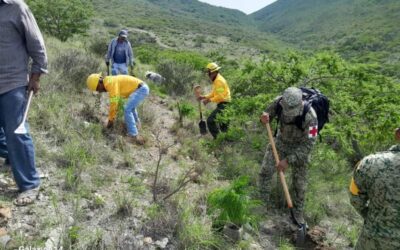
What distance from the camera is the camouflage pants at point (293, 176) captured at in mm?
4969

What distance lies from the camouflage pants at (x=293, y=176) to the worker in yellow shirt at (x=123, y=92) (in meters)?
1.99

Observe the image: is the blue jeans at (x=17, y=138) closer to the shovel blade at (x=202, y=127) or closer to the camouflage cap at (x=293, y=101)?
the camouflage cap at (x=293, y=101)

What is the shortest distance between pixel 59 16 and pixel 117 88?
10909 millimetres

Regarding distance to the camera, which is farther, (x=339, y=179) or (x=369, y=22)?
(x=369, y=22)

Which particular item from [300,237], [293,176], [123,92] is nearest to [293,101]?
[293,176]

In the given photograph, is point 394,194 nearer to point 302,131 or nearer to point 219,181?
point 302,131

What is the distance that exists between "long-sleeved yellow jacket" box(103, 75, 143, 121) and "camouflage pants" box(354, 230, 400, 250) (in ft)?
12.2

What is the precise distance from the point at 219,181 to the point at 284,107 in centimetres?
169

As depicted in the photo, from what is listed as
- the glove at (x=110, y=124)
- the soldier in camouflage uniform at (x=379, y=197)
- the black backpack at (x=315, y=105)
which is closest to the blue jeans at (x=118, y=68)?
the glove at (x=110, y=124)

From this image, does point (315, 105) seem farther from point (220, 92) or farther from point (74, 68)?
point (74, 68)

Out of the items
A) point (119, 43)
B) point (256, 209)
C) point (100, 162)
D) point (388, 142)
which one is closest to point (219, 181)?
point (256, 209)

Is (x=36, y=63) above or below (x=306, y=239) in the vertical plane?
above

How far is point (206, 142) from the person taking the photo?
6871mm

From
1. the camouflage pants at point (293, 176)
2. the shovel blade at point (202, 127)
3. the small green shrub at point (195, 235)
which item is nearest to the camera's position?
the small green shrub at point (195, 235)
